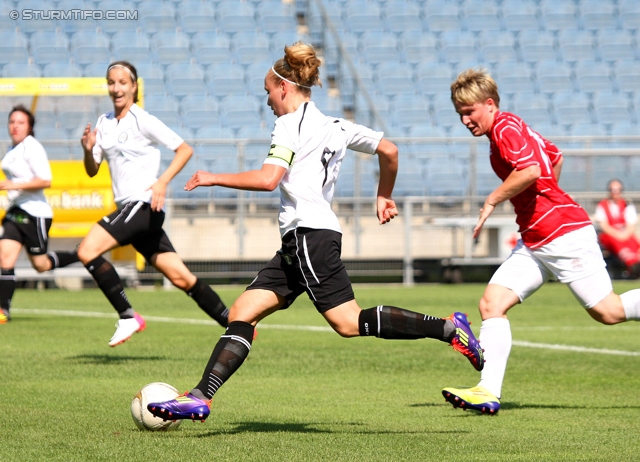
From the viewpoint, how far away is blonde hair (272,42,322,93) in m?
4.90

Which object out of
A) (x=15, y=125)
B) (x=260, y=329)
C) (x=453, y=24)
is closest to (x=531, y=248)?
(x=260, y=329)

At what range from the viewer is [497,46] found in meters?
26.0

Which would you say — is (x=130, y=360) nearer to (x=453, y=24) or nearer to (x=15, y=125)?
(x=15, y=125)

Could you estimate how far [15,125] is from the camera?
10383mm

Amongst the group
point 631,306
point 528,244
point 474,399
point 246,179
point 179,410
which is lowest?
point 474,399

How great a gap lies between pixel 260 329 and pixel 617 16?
1971 centimetres

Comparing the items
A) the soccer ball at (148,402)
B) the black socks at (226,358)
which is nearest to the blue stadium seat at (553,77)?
the black socks at (226,358)

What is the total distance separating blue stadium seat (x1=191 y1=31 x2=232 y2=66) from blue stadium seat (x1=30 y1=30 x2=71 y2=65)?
3.11 meters

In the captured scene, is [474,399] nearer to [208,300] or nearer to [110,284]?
[208,300]

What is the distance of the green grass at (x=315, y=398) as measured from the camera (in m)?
4.44

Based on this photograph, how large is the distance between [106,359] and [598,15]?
72.8 feet

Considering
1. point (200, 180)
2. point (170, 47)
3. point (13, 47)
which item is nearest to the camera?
point (200, 180)

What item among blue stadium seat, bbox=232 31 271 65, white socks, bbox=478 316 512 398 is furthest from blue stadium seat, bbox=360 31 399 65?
white socks, bbox=478 316 512 398

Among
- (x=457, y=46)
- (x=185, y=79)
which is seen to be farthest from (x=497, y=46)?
(x=185, y=79)
